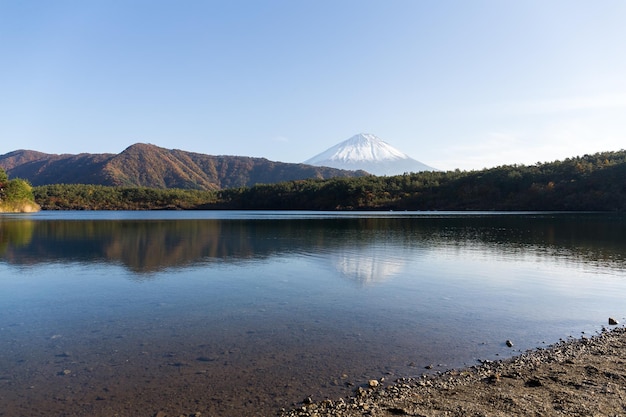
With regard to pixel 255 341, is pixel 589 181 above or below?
above

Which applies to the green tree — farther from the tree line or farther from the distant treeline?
the distant treeline

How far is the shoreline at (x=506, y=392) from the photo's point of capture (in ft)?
22.6

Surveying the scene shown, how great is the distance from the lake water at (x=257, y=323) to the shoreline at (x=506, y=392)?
49cm

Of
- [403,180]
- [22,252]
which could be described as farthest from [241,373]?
Result: [403,180]

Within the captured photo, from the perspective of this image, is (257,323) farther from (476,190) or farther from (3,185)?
(476,190)

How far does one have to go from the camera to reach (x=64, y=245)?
116 feet

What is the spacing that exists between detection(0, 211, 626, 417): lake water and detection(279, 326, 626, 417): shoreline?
0.49m

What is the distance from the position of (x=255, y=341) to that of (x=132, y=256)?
20131 mm

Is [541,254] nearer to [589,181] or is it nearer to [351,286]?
[351,286]

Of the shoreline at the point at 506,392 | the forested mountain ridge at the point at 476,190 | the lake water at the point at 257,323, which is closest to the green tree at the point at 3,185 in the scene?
the forested mountain ridge at the point at 476,190

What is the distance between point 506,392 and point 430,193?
6261 inches

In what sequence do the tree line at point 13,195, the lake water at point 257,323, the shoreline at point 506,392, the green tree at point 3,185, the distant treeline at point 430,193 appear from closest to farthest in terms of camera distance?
the shoreline at point 506,392 < the lake water at point 257,323 < the green tree at point 3,185 < the tree line at point 13,195 < the distant treeline at point 430,193

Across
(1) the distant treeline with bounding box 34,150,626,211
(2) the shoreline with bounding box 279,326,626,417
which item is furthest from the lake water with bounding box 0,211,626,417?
(1) the distant treeline with bounding box 34,150,626,211

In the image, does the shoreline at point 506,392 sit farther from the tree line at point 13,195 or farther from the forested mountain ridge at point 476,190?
the tree line at point 13,195
